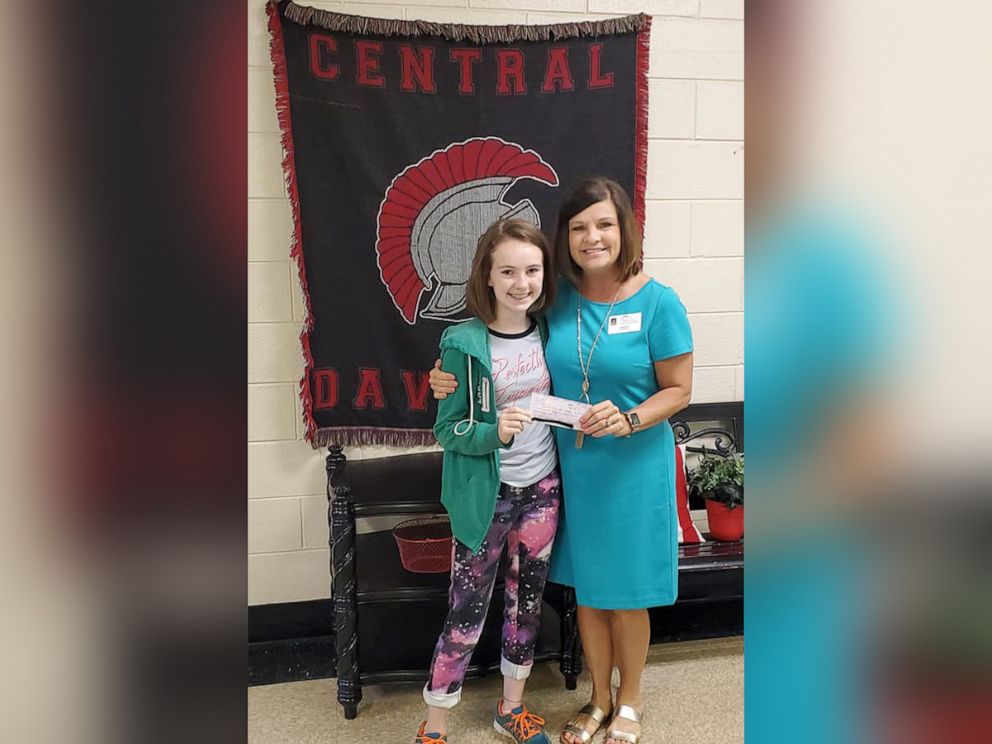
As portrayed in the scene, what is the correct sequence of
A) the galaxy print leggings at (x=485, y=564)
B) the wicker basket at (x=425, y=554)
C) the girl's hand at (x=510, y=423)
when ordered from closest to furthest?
the girl's hand at (x=510, y=423), the galaxy print leggings at (x=485, y=564), the wicker basket at (x=425, y=554)

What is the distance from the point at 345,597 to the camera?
2.34m

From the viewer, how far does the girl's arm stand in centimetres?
194

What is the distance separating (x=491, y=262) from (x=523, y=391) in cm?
32

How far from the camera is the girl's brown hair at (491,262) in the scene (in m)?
1.99

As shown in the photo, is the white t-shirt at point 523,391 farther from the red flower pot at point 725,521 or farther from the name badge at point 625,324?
the red flower pot at point 725,521

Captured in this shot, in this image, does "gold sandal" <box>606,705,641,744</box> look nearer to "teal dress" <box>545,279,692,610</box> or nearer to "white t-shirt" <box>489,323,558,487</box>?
"teal dress" <box>545,279,692,610</box>

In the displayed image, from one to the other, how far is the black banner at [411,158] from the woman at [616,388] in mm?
715

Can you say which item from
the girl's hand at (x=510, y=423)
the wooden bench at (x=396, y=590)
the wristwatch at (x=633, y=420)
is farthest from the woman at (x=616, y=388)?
the wooden bench at (x=396, y=590)

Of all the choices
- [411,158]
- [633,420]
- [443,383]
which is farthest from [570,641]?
[411,158]
